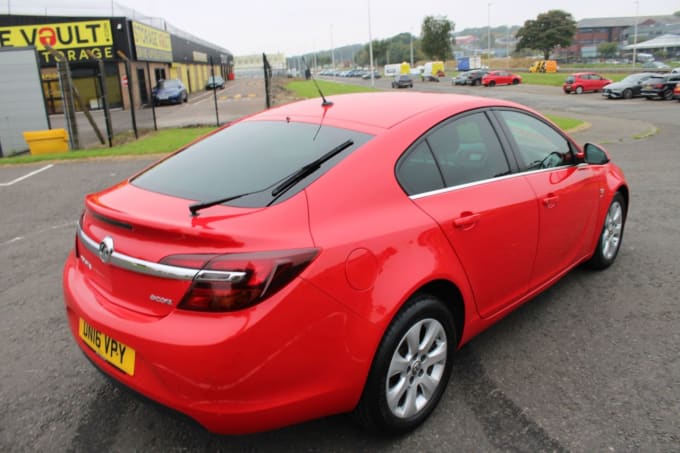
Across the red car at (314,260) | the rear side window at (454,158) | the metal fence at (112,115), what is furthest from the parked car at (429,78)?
the red car at (314,260)

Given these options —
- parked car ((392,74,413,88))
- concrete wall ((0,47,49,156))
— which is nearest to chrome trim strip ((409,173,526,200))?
concrete wall ((0,47,49,156))

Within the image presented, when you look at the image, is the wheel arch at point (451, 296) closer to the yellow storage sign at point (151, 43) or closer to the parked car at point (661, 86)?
the parked car at point (661, 86)

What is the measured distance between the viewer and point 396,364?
2.57m

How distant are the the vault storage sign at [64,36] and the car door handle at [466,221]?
32.8 m

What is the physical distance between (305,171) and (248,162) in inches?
17.6

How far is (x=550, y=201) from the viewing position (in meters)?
3.59

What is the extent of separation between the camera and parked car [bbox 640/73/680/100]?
92.9 ft

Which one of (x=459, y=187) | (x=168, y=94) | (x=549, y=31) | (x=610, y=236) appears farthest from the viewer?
(x=549, y=31)

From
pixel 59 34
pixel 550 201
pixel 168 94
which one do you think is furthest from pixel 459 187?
pixel 59 34

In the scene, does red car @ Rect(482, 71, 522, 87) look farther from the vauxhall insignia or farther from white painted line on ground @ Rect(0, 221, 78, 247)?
the vauxhall insignia

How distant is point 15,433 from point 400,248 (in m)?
2.22

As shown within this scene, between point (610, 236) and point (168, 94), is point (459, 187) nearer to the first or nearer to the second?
point (610, 236)

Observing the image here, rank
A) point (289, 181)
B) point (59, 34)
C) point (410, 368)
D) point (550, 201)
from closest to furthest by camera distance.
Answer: point (289, 181) → point (410, 368) → point (550, 201) → point (59, 34)

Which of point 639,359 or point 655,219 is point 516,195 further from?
point 655,219
